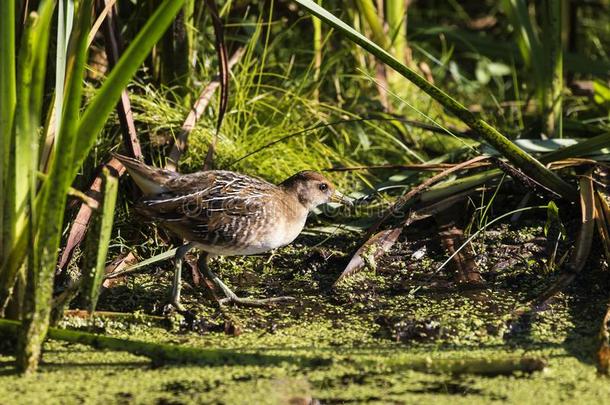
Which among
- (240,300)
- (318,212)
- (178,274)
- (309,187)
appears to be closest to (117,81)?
(178,274)

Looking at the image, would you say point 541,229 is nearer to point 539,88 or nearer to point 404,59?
point 539,88

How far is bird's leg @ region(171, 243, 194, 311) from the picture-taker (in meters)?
4.63

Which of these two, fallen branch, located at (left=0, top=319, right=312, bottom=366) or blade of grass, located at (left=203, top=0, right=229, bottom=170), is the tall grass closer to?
fallen branch, located at (left=0, top=319, right=312, bottom=366)

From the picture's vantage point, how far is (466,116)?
14.7 ft

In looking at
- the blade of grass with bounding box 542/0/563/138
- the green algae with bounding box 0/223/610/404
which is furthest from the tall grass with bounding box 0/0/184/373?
the blade of grass with bounding box 542/0/563/138

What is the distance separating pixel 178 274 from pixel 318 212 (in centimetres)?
125

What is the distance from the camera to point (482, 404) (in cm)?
354

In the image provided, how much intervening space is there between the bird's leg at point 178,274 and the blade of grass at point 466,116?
1350 mm

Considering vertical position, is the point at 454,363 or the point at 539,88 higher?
the point at 539,88

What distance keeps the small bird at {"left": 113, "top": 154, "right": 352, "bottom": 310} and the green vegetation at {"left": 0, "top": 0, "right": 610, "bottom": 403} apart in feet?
0.81

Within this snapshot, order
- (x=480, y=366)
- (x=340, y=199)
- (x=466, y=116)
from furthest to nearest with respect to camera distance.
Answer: (x=340, y=199), (x=466, y=116), (x=480, y=366)

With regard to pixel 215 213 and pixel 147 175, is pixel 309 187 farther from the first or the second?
pixel 147 175

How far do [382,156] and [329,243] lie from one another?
114 cm

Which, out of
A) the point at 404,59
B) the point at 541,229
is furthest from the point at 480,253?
the point at 404,59
